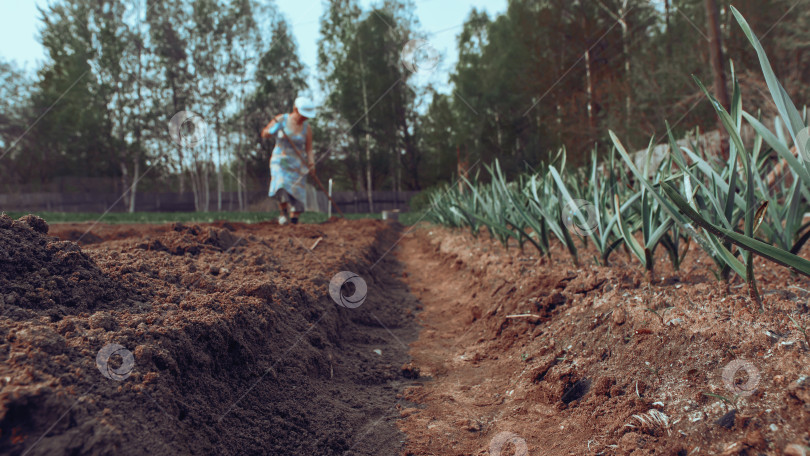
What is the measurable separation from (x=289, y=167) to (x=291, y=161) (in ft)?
0.30

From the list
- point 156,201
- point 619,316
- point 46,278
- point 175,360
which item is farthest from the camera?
point 156,201

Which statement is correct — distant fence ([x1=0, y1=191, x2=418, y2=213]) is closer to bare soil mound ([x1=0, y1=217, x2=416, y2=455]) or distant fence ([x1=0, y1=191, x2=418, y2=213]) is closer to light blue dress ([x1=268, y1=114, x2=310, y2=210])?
light blue dress ([x1=268, y1=114, x2=310, y2=210])

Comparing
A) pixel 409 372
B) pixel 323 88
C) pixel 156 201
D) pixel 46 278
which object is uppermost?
pixel 323 88

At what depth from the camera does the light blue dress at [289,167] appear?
18.1 feet

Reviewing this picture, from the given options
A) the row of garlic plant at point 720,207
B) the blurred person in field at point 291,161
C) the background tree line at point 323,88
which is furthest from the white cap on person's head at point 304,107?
the background tree line at point 323,88

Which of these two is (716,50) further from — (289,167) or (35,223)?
(35,223)

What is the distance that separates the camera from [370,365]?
1.70 metres

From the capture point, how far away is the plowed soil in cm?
79

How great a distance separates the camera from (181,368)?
39.8 inches

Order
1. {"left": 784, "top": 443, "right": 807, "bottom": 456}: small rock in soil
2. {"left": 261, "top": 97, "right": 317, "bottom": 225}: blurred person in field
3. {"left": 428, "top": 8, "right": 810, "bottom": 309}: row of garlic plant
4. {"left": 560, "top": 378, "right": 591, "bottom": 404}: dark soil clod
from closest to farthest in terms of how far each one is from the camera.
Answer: {"left": 784, "top": 443, "right": 807, "bottom": 456}: small rock in soil < {"left": 428, "top": 8, "right": 810, "bottom": 309}: row of garlic plant < {"left": 560, "top": 378, "right": 591, "bottom": 404}: dark soil clod < {"left": 261, "top": 97, "right": 317, "bottom": 225}: blurred person in field

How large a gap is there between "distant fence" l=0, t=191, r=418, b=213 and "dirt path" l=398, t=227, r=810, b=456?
47.4 feet

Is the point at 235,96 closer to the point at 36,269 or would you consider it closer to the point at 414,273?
the point at 414,273

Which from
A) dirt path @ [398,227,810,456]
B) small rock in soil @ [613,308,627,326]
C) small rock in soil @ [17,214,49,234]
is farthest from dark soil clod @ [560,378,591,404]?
small rock in soil @ [17,214,49,234]

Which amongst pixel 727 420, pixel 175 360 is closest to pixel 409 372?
pixel 175 360
